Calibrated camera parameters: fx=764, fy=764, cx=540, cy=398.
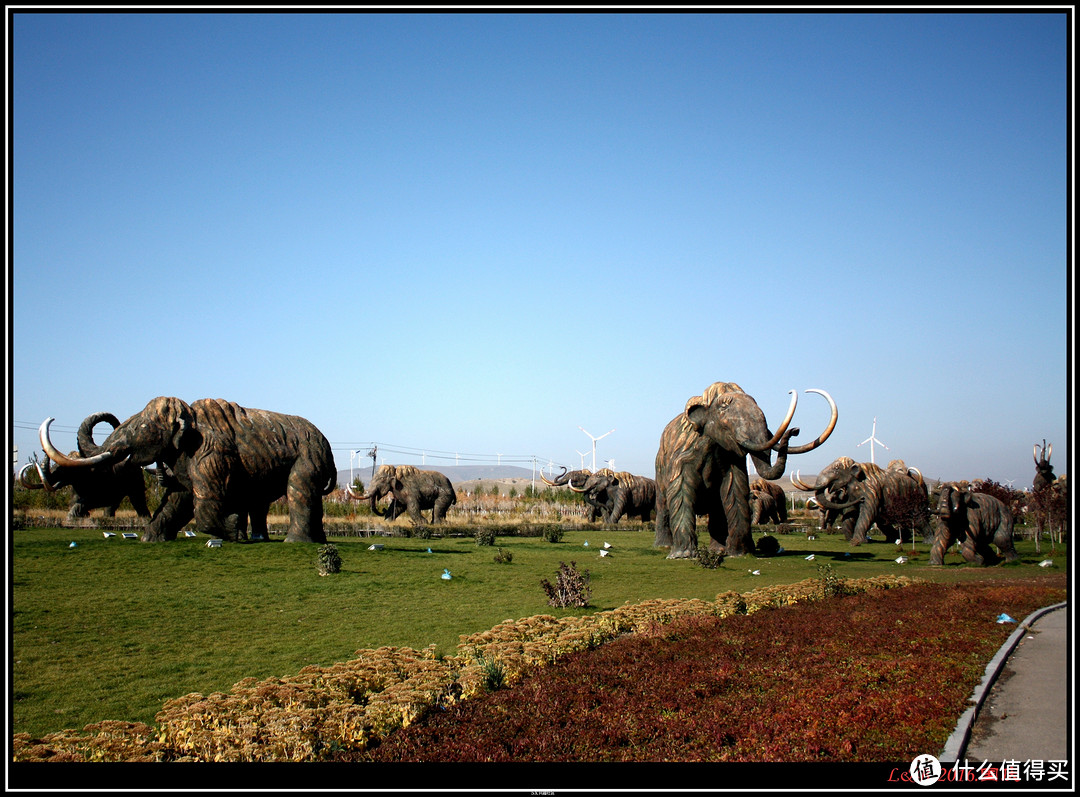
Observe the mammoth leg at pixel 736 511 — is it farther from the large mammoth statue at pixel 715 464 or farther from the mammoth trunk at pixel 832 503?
the mammoth trunk at pixel 832 503

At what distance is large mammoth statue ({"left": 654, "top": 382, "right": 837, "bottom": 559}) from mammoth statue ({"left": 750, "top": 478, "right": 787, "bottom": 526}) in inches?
671

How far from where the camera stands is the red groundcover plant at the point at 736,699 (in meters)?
5.76

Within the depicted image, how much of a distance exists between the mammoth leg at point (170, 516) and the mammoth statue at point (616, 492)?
22311mm

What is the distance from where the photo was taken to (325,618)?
11.0 meters

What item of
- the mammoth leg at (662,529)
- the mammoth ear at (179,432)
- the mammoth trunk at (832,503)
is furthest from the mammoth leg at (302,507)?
the mammoth trunk at (832,503)

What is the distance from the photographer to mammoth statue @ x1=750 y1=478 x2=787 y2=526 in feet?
127

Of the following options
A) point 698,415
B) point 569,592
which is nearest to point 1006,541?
point 698,415

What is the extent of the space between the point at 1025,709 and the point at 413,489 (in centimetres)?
2772

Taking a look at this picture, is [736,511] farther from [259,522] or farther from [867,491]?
[259,522]

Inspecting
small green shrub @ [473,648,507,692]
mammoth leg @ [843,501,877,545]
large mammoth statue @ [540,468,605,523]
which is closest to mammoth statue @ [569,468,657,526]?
large mammoth statue @ [540,468,605,523]
